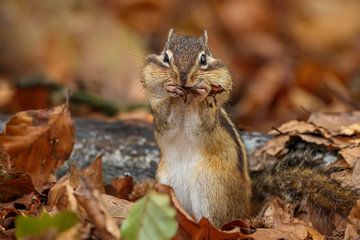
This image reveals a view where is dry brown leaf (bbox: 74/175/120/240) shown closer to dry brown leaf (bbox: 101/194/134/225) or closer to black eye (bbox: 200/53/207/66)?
dry brown leaf (bbox: 101/194/134/225)

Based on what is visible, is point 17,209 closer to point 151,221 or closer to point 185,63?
point 185,63

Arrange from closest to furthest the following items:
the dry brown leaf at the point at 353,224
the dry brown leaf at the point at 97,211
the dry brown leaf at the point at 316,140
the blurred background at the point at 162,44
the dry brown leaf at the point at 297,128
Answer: the dry brown leaf at the point at 97,211 → the dry brown leaf at the point at 353,224 → the dry brown leaf at the point at 316,140 → the dry brown leaf at the point at 297,128 → the blurred background at the point at 162,44


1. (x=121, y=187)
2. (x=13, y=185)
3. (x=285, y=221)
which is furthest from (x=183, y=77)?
(x=13, y=185)

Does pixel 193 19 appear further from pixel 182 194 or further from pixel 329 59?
pixel 182 194

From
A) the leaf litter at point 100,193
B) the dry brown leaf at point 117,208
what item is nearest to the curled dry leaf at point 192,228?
A: the leaf litter at point 100,193

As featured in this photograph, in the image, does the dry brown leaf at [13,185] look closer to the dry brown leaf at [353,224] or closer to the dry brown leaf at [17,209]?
the dry brown leaf at [17,209]

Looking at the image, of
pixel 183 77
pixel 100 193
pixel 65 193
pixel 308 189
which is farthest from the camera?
pixel 308 189
